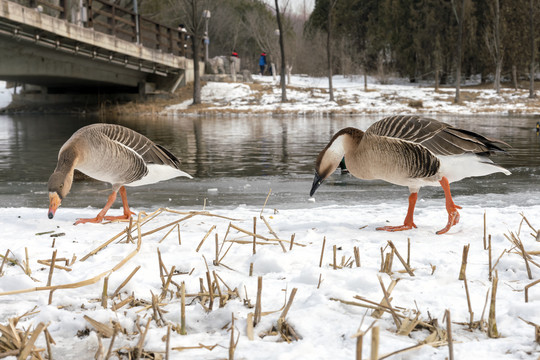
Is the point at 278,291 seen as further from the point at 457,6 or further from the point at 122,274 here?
the point at 457,6

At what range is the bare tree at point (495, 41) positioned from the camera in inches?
1551

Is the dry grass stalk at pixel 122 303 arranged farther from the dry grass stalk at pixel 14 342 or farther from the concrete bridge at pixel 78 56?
the concrete bridge at pixel 78 56

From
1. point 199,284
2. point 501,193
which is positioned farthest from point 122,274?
point 501,193

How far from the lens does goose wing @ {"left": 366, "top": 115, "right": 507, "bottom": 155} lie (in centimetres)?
451

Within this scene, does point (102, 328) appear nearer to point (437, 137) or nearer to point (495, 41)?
point (437, 137)

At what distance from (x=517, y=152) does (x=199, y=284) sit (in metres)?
11.7

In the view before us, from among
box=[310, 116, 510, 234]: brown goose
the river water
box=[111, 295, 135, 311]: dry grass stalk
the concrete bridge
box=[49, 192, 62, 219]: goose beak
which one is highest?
the concrete bridge

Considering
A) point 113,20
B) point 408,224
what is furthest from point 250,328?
point 113,20

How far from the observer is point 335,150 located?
454cm

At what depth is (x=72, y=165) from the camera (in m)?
4.86

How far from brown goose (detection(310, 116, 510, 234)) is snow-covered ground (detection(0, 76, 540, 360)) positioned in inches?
19.8

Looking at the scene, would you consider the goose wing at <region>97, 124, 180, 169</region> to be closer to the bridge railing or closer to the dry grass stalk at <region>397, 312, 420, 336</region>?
the dry grass stalk at <region>397, 312, 420, 336</region>

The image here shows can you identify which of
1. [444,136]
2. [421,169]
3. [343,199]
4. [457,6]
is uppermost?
[457,6]

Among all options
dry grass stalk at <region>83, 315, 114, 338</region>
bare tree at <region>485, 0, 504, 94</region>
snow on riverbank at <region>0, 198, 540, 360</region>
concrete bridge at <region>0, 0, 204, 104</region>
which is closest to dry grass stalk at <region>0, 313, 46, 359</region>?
snow on riverbank at <region>0, 198, 540, 360</region>
